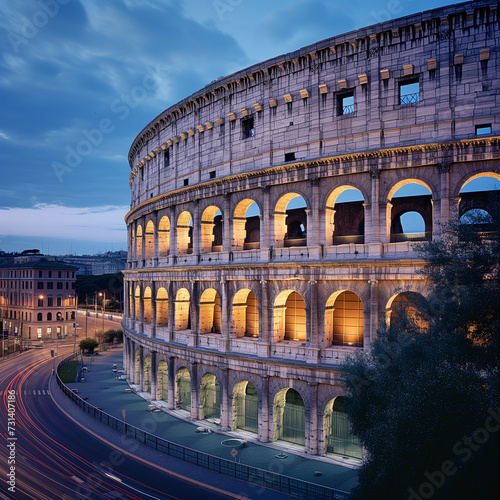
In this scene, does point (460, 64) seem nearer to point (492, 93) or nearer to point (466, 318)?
point (492, 93)

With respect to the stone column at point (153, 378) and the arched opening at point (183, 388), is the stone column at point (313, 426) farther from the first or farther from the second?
the stone column at point (153, 378)

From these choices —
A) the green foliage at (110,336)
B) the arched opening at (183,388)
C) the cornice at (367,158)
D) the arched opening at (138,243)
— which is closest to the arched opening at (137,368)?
the arched opening at (183,388)

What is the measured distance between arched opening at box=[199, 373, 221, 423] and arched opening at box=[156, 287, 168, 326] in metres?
8.47

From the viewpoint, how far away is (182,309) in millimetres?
36250

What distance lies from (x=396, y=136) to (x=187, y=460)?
2175 centimetres

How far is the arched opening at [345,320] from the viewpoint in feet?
88.7

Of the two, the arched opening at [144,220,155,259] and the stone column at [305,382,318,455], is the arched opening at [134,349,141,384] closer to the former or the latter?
the arched opening at [144,220,155,259]

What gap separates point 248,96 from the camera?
102 ft

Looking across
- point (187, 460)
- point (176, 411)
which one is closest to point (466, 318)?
point (187, 460)

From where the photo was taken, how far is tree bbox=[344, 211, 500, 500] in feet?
41.3

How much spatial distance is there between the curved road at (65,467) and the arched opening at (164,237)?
15.3 meters

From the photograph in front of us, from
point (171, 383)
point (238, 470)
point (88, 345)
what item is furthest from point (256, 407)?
point (88, 345)

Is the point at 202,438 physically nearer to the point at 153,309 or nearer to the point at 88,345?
the point at 153,309

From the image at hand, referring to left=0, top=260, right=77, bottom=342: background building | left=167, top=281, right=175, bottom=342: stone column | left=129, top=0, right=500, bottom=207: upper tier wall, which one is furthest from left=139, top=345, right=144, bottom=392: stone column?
left=0, top=260, right=77, bottom=342: background building
